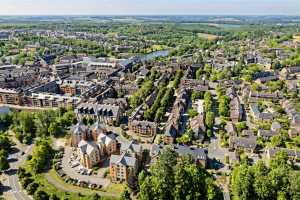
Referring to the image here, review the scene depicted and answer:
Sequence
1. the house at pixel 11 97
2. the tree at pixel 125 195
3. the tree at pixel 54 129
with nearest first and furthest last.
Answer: the tree at pixel 125 195, the tree at pixel 54 129, the house at pixel 11 97

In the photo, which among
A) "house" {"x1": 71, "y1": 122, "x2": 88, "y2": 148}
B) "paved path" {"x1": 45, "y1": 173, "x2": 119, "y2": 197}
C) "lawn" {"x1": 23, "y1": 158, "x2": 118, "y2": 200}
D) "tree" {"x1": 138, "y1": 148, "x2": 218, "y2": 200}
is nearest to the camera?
"tree" {"x1": 138, "y1": 148, "x2": 218, "y2": 200}

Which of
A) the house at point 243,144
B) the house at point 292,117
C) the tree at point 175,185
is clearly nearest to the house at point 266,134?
the house at point 292,117

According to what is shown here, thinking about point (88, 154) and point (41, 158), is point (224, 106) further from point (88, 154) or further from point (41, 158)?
point (41, 158)

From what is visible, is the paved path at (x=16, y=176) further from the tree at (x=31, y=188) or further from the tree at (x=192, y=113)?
the tree at (x=192, y=113)

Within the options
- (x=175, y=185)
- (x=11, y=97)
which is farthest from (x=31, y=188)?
(x=11, y=97)

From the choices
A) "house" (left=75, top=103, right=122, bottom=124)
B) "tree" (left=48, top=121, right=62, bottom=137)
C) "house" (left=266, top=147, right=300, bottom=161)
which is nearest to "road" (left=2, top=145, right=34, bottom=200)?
"tree" (left=48, top=121, right=62, bottom=137)

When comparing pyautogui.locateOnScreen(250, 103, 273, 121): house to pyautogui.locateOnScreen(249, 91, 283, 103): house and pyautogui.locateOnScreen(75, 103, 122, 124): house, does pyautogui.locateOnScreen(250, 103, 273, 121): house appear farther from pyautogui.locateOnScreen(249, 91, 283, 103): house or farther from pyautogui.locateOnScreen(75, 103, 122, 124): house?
pyautogui.locateOnScreen(75, 103, 122, 124): house

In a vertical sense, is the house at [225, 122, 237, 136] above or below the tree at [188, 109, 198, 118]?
below
